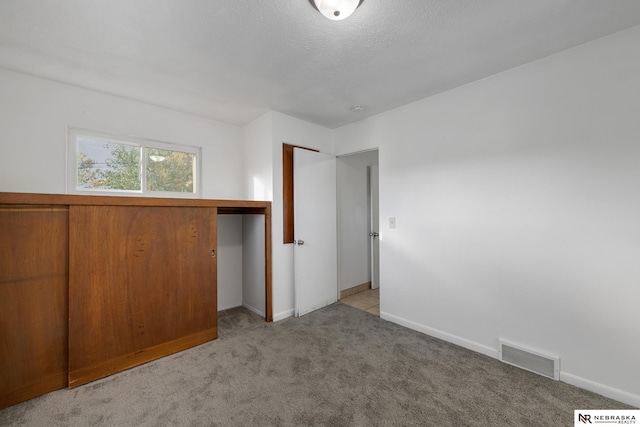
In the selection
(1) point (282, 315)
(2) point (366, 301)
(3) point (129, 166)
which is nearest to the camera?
(3) point (129, 166)

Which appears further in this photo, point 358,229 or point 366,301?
point 358,229

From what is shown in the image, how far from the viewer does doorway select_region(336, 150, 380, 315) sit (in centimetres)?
381

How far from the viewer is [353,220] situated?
4035 mm

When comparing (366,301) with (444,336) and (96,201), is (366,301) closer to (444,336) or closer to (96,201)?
(444,336)

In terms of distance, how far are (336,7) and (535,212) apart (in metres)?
2.05

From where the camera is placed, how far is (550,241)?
1.94 m

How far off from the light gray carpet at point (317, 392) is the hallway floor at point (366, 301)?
0.87 meters

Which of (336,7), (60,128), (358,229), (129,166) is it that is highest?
(336,7)

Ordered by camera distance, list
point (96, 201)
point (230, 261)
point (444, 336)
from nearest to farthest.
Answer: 1. point (96, 201)
2. point (444, 336)
3. point (230, 261)

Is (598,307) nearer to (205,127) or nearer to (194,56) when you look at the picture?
(194,56)

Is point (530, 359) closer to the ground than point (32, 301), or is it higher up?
closer to the ground

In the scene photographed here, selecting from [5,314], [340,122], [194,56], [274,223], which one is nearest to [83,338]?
[5,314]

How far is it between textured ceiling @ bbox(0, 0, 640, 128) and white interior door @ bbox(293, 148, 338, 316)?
97 cm

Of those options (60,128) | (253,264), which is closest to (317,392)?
(253,264)
